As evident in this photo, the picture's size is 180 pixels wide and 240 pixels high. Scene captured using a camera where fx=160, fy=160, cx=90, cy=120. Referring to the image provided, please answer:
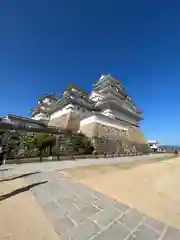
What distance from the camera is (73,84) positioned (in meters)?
30.9

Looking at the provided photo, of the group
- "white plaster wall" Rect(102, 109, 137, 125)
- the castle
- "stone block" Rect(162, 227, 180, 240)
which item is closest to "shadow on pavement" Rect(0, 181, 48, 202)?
"stone block" Rect(162, 227, 180, 240)

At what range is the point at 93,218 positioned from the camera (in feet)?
9.54

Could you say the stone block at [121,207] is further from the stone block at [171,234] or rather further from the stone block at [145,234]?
the stone block at [171,234]

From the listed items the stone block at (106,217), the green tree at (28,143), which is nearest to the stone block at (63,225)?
the stone block at (106,217)

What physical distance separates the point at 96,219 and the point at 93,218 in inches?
2.5

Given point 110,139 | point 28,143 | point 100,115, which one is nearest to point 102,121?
point 100,115

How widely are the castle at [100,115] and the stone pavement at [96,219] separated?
16403 millimetres

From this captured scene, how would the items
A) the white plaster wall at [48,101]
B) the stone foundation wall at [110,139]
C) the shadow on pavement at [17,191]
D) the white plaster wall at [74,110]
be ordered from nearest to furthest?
the shadow on pavement at [17,191]
the stone foundation wall at [110,139]
the white plaster wall at [74,110]
the white plaster wall at [48,101]

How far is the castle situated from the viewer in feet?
76.5

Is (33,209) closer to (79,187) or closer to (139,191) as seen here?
(79,187)

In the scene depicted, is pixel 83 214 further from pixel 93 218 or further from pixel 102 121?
pixel 102 121

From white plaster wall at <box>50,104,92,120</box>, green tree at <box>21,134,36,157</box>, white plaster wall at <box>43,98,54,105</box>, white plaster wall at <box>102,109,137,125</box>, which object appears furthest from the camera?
white plaster wall at <box>43,98,54,105</box>

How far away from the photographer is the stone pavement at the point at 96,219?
240cm

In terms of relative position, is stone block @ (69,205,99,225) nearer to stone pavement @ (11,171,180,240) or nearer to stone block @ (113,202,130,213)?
stone pavement @ (11,171,180,240)
